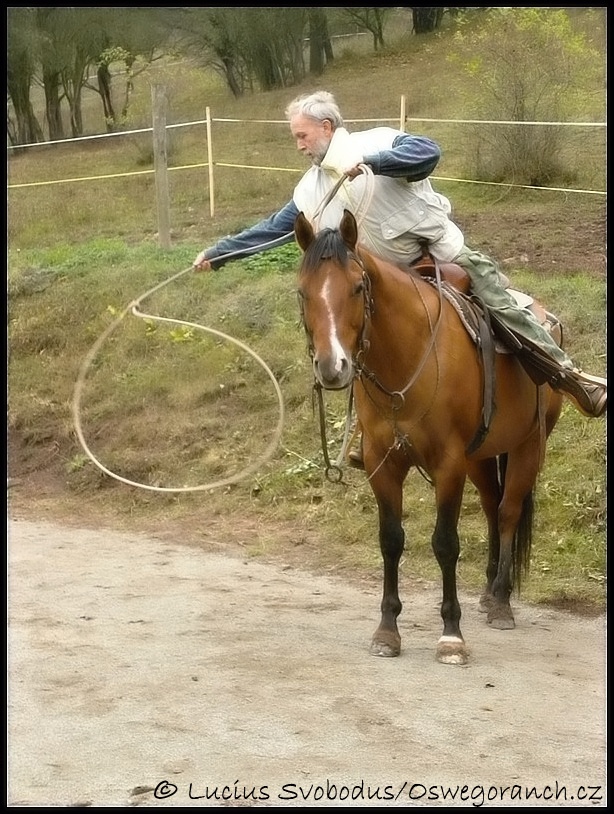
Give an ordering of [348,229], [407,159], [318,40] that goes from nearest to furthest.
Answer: [348,229], [407,159], [318,40]

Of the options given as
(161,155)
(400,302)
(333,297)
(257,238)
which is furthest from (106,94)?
(333,297)

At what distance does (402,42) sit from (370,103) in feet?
24.2

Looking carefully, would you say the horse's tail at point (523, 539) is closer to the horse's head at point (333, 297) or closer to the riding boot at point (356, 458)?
the riding boot at point (356, 458)

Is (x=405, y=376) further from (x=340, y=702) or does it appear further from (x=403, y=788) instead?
(x=403, y=788)

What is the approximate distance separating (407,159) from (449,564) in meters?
1.88

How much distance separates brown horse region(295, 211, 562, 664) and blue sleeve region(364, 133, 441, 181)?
15.2 inches

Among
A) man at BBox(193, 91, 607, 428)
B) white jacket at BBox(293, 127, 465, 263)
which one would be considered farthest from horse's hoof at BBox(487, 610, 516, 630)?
white jacket at BBox(293, 127, 465, 263)

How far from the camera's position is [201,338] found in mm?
10875

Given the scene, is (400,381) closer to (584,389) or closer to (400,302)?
(400,302)

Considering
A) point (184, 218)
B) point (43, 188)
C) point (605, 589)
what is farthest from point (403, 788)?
point (43, 188)

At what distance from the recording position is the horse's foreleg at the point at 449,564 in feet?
17.2

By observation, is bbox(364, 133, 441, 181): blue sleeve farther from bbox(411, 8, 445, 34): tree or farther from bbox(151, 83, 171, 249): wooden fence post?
bbox(411, 8, 445, 34): tree

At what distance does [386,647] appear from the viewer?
5.39 meters

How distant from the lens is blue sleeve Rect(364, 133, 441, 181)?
4898 millimetres
